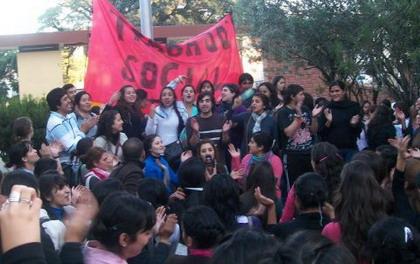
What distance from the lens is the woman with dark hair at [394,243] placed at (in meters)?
3.16

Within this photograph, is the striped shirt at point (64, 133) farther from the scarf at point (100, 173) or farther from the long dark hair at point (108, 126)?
the scarf at point (100, 173)

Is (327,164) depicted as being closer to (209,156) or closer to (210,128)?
(209,156)

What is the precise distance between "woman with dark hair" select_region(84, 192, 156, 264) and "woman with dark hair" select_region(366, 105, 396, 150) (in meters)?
4.96

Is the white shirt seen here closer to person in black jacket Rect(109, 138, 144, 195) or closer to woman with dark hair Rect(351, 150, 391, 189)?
person in black jacket Rect(109, 138, 144, 195)

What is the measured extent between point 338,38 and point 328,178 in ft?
19.0

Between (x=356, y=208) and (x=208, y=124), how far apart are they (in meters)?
4.00

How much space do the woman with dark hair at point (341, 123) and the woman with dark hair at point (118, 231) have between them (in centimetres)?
489

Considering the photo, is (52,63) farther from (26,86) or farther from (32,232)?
(32,232)

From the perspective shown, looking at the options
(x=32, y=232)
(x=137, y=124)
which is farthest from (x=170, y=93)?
(x=32, y=232)

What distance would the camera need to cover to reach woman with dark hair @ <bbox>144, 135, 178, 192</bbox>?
661 cm

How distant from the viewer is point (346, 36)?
10.6 meters

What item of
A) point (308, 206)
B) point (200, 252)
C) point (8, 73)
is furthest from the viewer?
point (8, 73)

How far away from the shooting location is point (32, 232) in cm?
191

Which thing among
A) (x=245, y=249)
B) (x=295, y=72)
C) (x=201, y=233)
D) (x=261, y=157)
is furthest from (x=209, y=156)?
(x=295, y=72)
